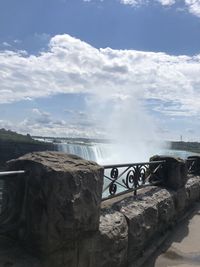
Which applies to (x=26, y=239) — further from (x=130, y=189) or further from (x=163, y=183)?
(x=163, y=183)

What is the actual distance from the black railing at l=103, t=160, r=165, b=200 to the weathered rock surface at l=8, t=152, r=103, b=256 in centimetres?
145

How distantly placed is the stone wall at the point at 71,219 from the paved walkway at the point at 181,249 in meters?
0.47

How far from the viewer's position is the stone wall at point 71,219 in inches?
116

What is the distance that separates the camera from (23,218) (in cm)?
305

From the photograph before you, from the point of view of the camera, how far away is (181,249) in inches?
215

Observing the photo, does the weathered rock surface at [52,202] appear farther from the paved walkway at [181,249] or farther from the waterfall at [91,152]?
the waterfall at [91,152]

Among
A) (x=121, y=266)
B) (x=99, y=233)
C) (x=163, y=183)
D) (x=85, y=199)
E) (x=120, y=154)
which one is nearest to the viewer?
(x=85, y=199)

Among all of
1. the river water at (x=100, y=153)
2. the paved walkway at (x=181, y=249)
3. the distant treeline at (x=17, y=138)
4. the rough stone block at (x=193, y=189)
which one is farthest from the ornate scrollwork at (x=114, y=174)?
the distant treeline at (x=17, y=138)

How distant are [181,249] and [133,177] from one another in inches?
46.4

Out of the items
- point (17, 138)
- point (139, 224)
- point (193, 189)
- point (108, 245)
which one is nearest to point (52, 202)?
point (108, 245)

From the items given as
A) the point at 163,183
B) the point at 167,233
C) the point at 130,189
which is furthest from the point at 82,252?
the point at 163,183

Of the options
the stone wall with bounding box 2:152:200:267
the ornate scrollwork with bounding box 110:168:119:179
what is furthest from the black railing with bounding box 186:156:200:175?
the stone wall with bounding box 2:152:200:267

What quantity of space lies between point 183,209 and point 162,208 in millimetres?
1481

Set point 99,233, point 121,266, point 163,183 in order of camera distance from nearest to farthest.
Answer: point 99,233 < point 121,266 < point 163,183
